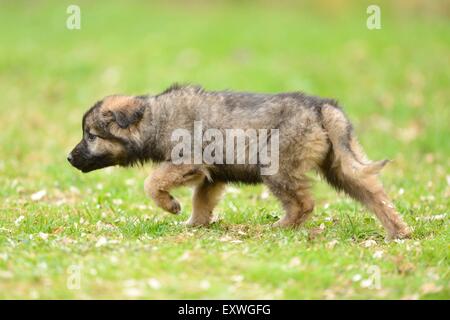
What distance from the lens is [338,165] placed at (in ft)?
26.3

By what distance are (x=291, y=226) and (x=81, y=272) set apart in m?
2.67

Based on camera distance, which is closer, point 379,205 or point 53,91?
point 379,205

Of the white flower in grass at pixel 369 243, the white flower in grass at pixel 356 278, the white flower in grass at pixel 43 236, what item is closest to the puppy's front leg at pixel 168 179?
the white flower in grass at pixel 43 236

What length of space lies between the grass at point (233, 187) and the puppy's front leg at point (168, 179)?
33 centimetres

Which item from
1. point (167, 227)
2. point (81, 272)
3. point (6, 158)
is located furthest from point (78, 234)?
point (6, 158)

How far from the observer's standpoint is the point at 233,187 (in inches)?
444

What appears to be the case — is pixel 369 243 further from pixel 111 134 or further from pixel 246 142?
pixel 111 134

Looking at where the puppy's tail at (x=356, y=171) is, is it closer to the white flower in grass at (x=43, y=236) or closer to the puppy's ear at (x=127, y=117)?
the puppy's ear at (x=127, y=117)

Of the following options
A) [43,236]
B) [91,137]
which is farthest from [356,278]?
[91,137]

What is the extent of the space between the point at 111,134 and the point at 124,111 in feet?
1.05

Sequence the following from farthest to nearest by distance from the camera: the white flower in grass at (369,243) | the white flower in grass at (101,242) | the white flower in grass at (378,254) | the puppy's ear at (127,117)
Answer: the puppy's ear at (127,117) → the white flower in grass at (369,243) → the white flower in grass at (101,242) → the white flower in grass at (378,254)

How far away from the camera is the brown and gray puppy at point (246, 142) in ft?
26.0

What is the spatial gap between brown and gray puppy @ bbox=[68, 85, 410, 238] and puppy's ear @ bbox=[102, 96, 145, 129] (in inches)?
0.5
